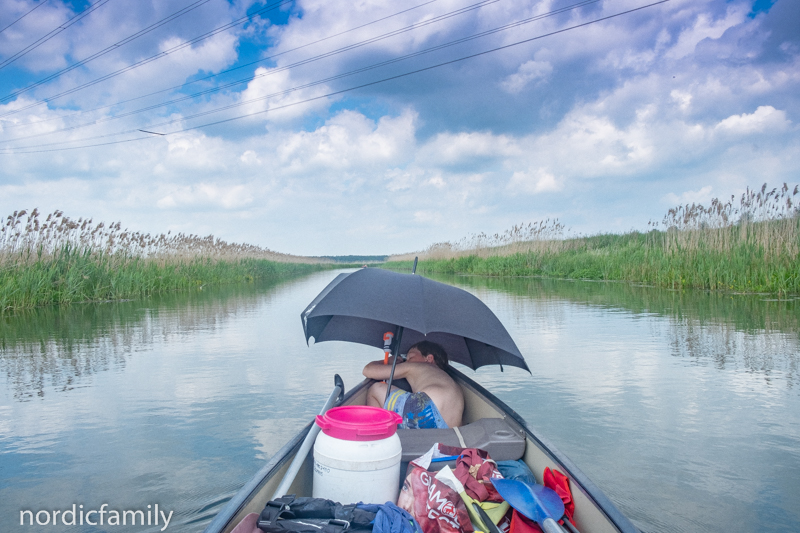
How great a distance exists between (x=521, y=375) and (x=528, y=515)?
174 inches

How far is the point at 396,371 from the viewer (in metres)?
3.76

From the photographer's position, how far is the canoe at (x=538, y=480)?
1.83m

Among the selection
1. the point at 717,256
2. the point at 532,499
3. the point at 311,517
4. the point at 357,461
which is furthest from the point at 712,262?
the point at 311,517

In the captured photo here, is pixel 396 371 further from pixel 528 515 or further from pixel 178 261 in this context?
pixel 178 261

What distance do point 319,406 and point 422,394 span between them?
183cm

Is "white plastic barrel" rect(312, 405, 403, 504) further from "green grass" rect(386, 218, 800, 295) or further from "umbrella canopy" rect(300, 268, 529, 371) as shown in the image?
"green grass" rect(386, 218, 800, 295)

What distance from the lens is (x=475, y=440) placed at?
2.82m

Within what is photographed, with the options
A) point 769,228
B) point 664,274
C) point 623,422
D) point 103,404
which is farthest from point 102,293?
point 769,228

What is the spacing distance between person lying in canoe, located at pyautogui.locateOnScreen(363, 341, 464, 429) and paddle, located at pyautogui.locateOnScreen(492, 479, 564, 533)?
1.24 meters

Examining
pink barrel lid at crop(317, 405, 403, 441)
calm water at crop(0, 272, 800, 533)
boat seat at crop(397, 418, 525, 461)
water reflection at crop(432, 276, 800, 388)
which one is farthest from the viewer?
water reflection at crop(432, 276, 800, 388)

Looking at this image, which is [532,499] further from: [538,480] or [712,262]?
[712,262]

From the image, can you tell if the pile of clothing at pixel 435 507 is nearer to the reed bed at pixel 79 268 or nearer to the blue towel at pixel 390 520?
the blue towel at pixel 390 520

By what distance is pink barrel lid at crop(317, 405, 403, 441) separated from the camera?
2.24 meters

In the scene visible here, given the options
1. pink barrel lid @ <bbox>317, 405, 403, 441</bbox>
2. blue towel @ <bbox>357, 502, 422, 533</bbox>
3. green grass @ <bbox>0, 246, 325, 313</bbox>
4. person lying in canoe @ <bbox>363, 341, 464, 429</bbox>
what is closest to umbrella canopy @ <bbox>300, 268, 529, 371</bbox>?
person lying in canoe @ <bbox>363, 341, 464, 429</bbox>
